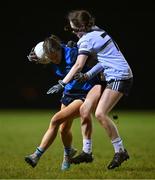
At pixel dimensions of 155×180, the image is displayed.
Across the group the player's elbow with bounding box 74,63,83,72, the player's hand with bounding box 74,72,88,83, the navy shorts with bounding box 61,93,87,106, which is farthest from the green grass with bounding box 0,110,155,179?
the player's elbow with bounding box 74,63,83,72

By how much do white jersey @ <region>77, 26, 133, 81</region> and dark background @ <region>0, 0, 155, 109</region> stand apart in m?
20.2

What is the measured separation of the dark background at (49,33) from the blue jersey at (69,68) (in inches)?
789

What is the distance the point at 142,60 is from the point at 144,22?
1.73m

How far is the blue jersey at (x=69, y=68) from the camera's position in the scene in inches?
372

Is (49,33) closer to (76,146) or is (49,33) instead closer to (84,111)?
(76,146)

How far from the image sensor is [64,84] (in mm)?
9188

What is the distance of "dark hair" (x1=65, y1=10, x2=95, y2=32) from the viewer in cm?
930

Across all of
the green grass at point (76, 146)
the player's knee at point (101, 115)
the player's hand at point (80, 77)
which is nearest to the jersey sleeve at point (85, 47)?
the player's hand at point (80, 77)

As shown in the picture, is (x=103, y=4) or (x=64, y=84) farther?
(x=103, y=4)

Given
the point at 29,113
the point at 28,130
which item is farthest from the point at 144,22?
the point at 28,130

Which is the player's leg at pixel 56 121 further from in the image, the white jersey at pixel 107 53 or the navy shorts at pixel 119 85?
the white jersey at pixel 107 53

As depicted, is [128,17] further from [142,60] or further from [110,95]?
[110,95]

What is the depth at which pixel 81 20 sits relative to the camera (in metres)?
9.30

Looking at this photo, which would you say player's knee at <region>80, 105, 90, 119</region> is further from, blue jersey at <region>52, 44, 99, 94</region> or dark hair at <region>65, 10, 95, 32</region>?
dark hair at <region>65, 10, 95, 32</region>
